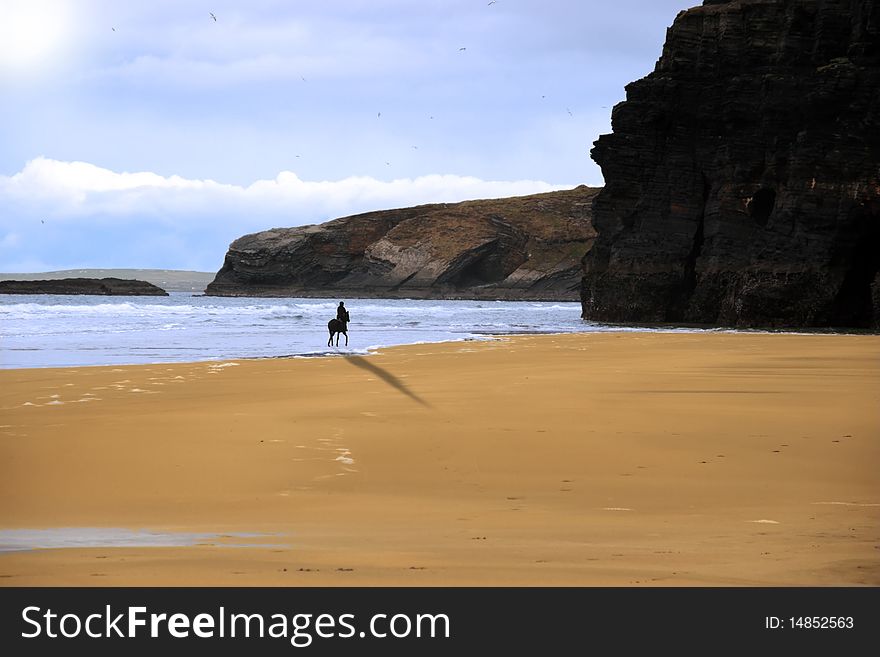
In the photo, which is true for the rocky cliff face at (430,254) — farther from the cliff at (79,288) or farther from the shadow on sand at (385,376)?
the shadow on sand at (385,376)

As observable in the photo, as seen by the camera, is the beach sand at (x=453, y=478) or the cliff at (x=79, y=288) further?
the cliff at (x=79, y=288)

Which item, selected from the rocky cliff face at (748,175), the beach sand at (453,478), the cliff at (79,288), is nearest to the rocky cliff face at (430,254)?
the cliff at (79,288)

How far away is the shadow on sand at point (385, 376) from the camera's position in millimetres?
12875

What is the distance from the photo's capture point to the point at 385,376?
16.2 m

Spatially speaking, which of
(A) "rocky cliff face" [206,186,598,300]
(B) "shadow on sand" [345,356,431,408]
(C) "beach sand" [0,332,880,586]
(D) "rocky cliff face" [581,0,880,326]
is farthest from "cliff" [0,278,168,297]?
(C) "beach sand" [0,332,880,586]

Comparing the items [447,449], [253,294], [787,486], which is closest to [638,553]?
[787,486]

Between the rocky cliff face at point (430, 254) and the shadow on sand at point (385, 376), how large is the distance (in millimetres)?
95875

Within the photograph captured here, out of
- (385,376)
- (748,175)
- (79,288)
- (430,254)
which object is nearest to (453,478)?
(385,376)

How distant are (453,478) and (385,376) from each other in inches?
342

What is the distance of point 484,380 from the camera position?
15211 millimetres

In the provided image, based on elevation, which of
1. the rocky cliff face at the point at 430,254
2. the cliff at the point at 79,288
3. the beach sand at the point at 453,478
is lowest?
the beach sand at the point at 453,478

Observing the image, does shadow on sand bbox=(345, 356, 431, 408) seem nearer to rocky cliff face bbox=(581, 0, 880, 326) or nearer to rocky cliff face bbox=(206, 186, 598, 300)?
rocky cliff face bbox=(581, 0, 880, 326)

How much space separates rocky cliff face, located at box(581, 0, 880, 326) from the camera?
35594 millimetres

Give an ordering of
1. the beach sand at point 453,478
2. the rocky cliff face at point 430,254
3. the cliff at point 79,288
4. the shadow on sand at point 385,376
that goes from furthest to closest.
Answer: the rocky cliff face at point 430,254 → the cliff at point 79,288 → the shadow on sand at point 385,376 → the beach sand at point 453,478
